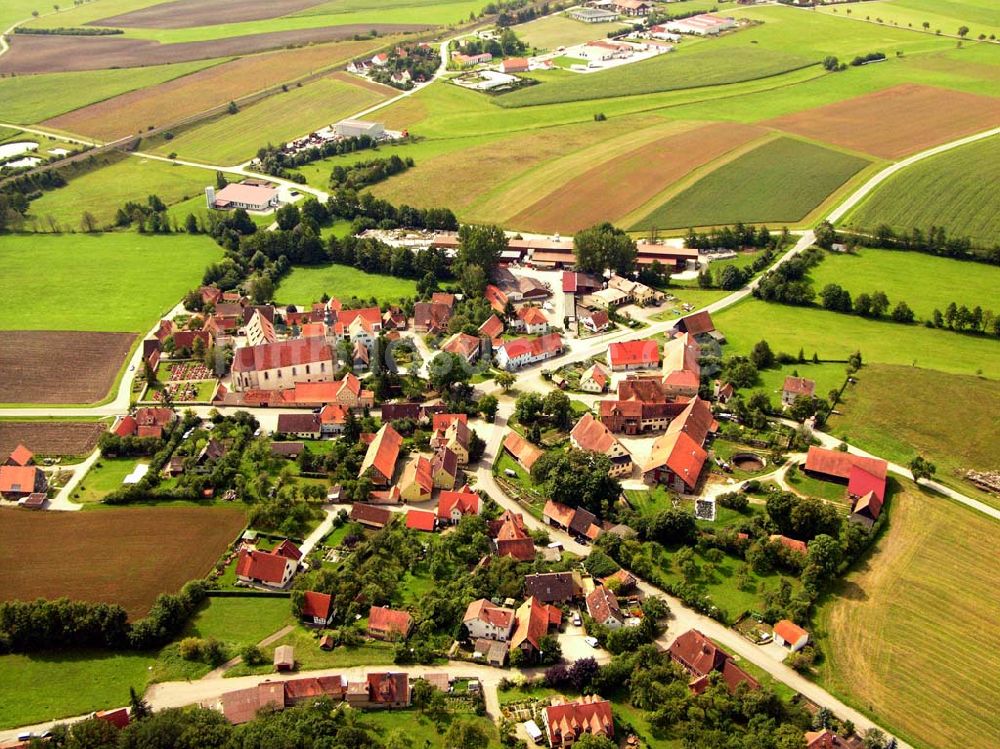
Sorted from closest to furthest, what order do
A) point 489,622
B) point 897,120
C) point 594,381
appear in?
point 489,622, point 594,381, point 897,120

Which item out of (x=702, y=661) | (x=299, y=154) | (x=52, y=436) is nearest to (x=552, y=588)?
(x=702, y=661)

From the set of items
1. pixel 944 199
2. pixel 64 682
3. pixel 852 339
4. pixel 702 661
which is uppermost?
pixel 944 199

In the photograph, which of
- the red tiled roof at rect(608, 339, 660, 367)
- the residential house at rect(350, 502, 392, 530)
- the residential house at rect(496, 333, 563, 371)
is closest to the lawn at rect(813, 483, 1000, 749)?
the red tiled roof at rect(608, 339, 660, 367)

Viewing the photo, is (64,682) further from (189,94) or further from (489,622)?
(189,94)

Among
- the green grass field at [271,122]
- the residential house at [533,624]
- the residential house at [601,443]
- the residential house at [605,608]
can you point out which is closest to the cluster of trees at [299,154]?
the green grass field at [271,122]

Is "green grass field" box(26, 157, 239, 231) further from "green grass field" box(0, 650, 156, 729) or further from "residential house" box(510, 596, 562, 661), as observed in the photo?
"residential house" box(510, 596, 562, 661)

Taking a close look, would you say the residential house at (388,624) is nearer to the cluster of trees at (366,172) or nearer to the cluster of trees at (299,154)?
the cluster of trees at (366,172)

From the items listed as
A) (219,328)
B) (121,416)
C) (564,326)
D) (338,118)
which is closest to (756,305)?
(564,326)
